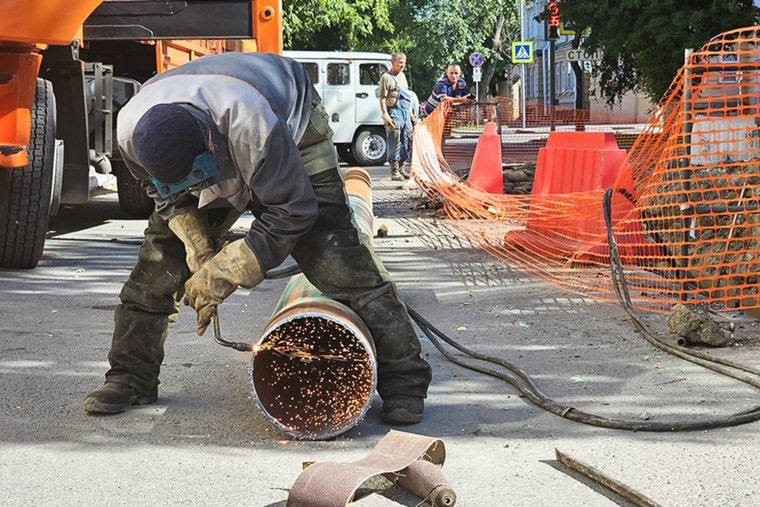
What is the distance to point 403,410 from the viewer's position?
433cm

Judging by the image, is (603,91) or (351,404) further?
(603,91)

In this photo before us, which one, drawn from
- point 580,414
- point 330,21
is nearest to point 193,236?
point 580,414

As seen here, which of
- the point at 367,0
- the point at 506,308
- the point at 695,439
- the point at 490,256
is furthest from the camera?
the point at 367,0

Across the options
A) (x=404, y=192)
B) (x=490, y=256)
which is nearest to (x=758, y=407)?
(x=490, y=256)

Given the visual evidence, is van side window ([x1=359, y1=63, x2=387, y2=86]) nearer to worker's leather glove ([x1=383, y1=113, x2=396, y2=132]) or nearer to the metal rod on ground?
worker's leather glove ([x1=383, y1=113, x2=396, y2=132])

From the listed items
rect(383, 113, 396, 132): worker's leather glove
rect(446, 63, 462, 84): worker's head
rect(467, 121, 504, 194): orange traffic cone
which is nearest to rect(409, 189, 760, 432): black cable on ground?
rect(467, 121, 504, 194): orange traffic cone

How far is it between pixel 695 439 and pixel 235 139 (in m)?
2.05

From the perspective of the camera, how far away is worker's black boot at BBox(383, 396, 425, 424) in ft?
14.2

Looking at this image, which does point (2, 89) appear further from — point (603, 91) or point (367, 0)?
point (367, 0)

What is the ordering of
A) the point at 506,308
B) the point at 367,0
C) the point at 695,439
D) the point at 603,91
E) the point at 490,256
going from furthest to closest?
the point at 367,0 → the point at 603,91 → the point at 490,256 → the point at 506,308 → the point at 695,439

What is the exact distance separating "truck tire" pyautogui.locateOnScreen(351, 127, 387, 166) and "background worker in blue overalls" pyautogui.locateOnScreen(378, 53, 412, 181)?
15.2 ft

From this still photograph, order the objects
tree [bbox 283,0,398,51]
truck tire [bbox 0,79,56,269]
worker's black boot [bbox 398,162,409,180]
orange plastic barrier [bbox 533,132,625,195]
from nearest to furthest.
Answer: truck tire [bbox 0,79,56,269] < orange plastic barrier [bbox 533,132,625,195] < worker's black boot [bbox 398,162,409,180] < tree [bbox 283,0,398,51]

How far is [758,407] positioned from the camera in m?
4.38

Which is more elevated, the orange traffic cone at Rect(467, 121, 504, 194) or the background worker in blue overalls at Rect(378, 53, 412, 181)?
the background worker in blue overalls at Rect(378, 53, 412, 181)
